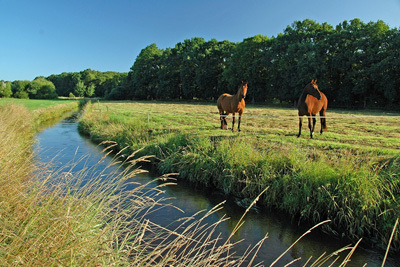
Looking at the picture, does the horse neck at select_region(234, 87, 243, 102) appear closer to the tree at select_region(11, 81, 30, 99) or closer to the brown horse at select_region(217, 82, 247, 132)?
the brown horse at select_region(217, 82, 247, 132)

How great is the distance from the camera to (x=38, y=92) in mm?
79000

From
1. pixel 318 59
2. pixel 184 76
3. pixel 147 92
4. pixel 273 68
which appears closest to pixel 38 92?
pixel 147 92

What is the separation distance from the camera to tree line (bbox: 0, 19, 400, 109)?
27.8 meters

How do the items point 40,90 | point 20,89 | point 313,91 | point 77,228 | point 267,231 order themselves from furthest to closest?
1. point 40,90
2. point 20,89
3. point 313,91
4. point 267,231
5. point 77,228

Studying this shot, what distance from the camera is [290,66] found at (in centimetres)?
3459

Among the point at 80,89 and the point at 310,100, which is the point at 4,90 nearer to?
the point at 80,89

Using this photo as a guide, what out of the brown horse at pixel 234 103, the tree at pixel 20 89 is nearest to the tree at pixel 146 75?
the tree at pixel 20 89

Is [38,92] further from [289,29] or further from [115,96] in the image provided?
[289,29]

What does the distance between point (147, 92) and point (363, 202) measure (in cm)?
6344

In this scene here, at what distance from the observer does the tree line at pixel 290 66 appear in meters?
27.8

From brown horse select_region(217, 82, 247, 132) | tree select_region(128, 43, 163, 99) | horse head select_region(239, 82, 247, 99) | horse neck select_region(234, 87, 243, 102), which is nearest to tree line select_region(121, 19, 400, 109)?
tree select_region(128, 43, 163, 99)

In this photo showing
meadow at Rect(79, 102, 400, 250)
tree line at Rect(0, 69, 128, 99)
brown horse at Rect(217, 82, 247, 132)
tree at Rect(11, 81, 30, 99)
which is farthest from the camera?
tree line at Rect(0, 69, 128, 99)

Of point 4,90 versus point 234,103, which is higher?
point 4,90

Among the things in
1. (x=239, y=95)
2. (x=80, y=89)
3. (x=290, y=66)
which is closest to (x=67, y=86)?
(x=80, y=89)
